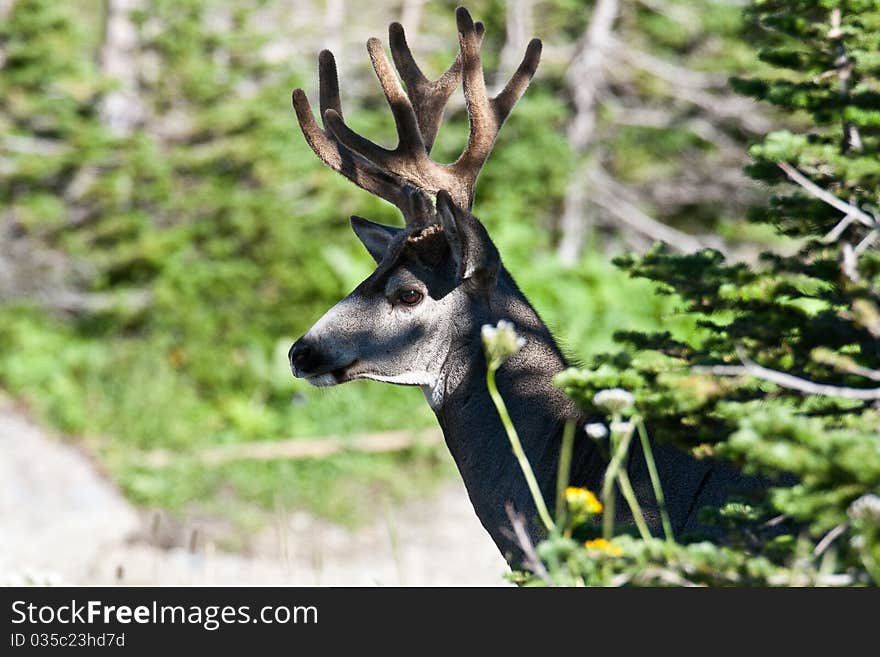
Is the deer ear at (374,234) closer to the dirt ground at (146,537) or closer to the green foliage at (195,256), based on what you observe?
the dirt ground at (146,537)

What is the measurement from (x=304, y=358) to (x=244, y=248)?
7705mm

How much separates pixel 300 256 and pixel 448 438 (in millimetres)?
7797

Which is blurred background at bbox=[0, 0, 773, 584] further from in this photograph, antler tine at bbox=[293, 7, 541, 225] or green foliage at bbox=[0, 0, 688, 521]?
antler tine at bbox=[293, 7, 541, 225]

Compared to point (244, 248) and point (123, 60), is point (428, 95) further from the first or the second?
point (123, 60)

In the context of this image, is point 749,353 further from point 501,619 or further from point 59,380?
point 59,380

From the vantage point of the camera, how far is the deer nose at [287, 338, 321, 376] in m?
5.14

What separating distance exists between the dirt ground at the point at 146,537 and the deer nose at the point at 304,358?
3956 millimetres

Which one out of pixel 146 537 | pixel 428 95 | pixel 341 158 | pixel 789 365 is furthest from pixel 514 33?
pixel 789 365

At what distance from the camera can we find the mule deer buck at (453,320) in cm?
486

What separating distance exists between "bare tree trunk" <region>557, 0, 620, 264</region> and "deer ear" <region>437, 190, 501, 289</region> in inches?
348

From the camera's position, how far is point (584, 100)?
1400 cm

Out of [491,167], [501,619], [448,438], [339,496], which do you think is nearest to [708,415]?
[501,619]

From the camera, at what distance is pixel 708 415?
11.6ft

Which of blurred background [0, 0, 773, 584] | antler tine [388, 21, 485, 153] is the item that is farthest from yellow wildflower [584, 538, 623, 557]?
blurred background [0, 0, 773, 584]
